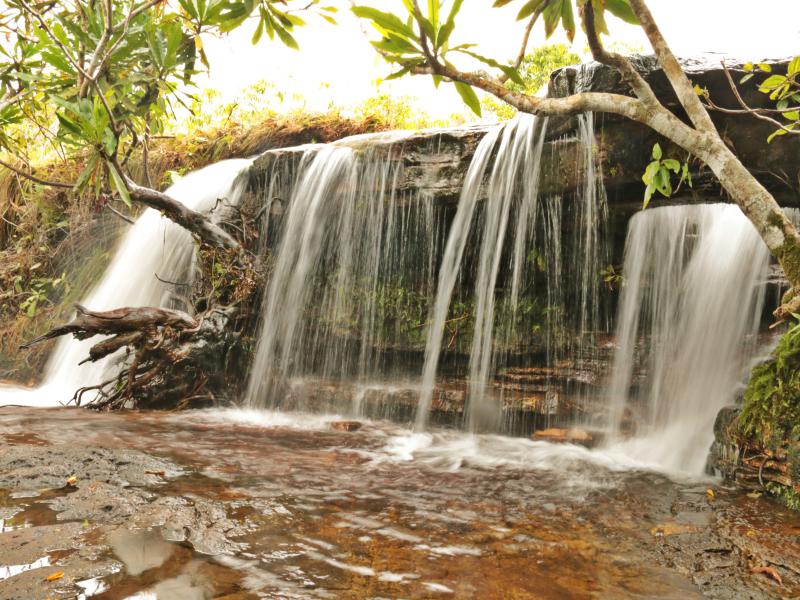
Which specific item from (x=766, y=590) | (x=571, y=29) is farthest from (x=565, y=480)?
(x=571, y=29)

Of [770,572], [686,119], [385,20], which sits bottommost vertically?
[770,572]

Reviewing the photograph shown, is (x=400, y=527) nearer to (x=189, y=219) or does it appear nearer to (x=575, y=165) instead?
(x=575, y=165)

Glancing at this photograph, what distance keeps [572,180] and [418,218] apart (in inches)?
63.3

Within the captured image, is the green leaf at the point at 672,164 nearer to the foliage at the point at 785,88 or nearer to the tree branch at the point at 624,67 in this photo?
the foliage at the point at 785,88

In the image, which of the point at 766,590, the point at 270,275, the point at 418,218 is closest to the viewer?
the point at 766,590

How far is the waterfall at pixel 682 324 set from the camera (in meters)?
4.21

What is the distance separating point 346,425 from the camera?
4.98 m

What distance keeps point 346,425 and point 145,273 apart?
3917 millimetres

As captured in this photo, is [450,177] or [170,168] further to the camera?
[170,168]

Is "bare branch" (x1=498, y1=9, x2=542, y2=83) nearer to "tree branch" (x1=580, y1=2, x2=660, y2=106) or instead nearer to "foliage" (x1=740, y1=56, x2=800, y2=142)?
"tree branch" (x1=580, y1=2, x2=660, y2=106)

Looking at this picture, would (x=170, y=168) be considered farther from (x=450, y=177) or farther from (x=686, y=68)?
(x=686, y=68)

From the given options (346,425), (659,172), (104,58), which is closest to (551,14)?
(659,172)

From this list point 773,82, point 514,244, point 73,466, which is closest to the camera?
point 73,466

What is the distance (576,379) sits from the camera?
4.95m
